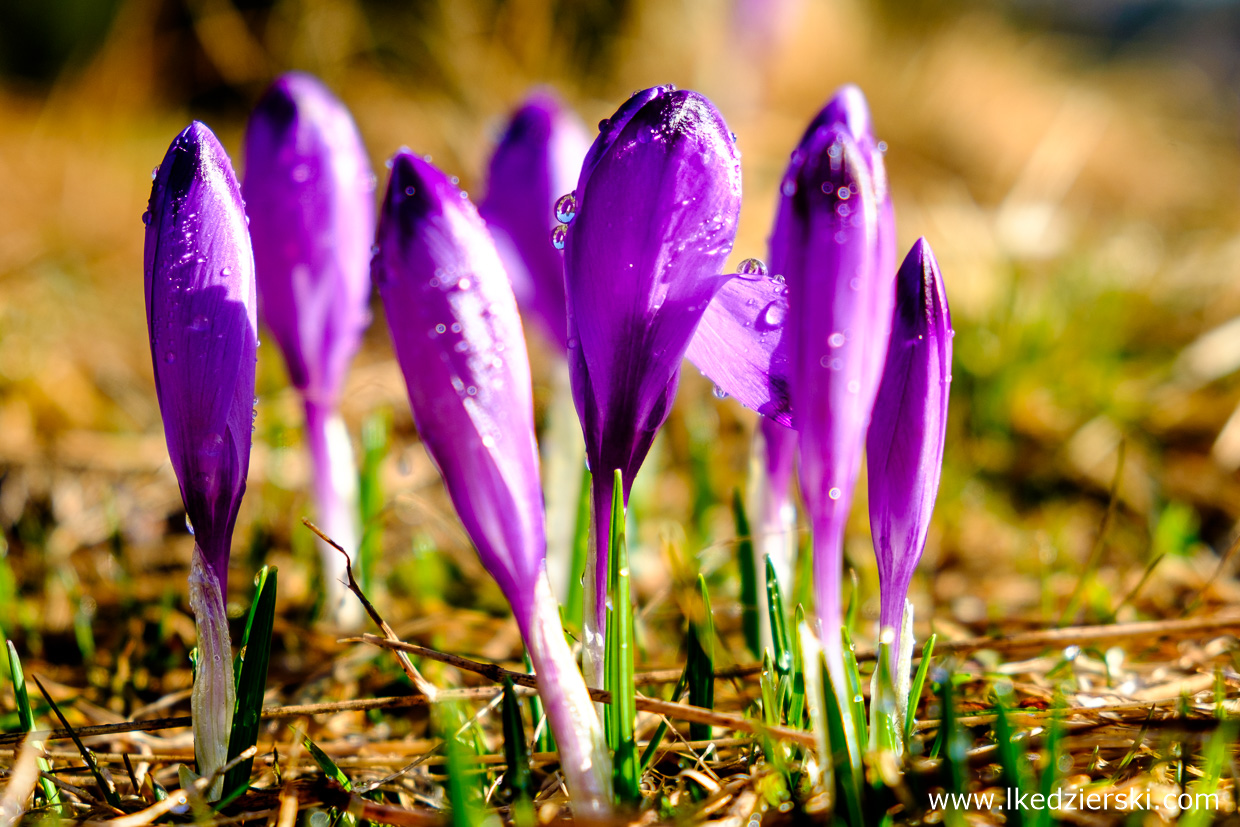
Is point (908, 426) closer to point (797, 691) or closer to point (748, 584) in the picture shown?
point (797, 691)

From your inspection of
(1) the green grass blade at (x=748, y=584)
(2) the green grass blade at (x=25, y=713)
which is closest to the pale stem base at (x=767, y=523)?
(1) the green grass blade at (x=748, y=584)

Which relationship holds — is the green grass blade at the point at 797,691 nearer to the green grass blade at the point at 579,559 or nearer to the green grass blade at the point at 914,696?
the green grass blade at the point at 914,696

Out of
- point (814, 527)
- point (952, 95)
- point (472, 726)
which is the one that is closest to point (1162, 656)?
point (814, 527)

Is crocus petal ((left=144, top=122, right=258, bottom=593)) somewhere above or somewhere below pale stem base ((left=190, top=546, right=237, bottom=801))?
above

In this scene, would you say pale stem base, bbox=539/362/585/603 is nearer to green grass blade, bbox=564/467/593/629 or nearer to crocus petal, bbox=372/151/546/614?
green grass blade, bbox=564/467/593/629

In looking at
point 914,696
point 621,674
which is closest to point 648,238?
point 621,674

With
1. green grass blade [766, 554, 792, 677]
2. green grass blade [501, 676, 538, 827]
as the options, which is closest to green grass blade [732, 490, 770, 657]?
green grass blade [766, 554, 792, 677]

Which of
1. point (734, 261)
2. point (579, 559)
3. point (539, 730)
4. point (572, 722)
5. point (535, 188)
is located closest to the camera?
point (572, 722)
